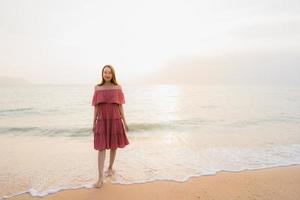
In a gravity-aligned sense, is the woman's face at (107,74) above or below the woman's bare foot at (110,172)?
above

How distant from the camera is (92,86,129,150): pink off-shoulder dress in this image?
439cm

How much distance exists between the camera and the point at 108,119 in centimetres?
445

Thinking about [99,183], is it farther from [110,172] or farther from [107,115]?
[107,115]

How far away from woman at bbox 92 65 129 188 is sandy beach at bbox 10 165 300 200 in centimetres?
39

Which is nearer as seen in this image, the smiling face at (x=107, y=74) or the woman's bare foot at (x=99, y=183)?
the smiling face at (x=107, y=74)

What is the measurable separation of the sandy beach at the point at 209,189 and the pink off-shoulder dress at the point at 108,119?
741mm

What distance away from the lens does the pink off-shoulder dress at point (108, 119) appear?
14.4 ft

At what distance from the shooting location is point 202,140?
887 cm

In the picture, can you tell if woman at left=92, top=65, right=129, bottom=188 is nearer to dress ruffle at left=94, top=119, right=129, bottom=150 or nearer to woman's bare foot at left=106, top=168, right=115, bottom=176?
dress ruffle at left=94, top=119, right=129, bottom=150

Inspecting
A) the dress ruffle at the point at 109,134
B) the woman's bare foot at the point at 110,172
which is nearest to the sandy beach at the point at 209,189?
the woman's bare foot at the point at 110,172

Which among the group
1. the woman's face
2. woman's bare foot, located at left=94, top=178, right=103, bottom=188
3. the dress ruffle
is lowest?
woman's bare foot, located at left=94, top=178, right=103, bottom=188

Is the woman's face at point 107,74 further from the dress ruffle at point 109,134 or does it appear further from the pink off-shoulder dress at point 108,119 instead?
the dress ruffle at point 109,134

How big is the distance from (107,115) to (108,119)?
7cm

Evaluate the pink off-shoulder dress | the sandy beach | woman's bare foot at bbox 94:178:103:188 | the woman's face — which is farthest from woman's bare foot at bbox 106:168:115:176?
the woman's face
